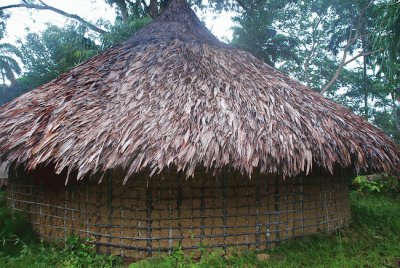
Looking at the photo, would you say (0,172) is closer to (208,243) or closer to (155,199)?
(155,199)

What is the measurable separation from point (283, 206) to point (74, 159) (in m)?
2.79

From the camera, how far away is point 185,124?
4164 mm

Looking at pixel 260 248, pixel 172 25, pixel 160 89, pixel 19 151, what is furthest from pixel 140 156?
pixel 172 25

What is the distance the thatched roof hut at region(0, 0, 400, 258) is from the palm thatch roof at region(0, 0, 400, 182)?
0.01m

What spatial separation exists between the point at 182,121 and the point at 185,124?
0.07 metres

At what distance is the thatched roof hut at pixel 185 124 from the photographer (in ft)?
12.9

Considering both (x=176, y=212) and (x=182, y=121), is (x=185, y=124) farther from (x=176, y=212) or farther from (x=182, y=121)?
(x=176, y=212)

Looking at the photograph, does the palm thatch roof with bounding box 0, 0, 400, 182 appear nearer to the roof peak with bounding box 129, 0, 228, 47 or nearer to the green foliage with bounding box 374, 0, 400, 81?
the roof peak with bounding box 129, 0, 228, 47

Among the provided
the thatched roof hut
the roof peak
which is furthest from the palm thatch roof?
the roof peak

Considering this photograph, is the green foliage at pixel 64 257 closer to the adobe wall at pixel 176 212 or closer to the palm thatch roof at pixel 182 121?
the adobe wall at pixel 176 212

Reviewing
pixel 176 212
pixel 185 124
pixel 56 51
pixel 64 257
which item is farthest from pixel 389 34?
pixel 56 51

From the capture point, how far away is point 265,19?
539 inches

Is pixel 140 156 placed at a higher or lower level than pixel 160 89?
lower

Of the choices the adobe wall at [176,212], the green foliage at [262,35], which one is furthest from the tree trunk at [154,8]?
the adobe wall at [176,212]
